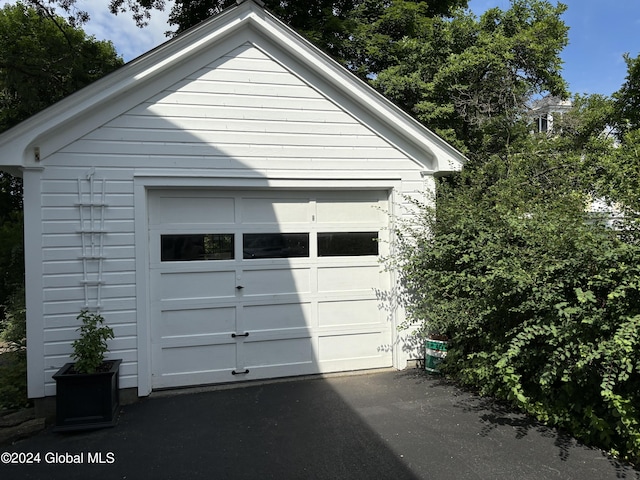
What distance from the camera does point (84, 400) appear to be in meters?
3.80

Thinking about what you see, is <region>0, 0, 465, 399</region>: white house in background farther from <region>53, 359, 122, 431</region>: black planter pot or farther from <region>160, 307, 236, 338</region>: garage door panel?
<region>53, 359, 122, 431</region>: black planter pot

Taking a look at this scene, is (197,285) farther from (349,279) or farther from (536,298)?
(536,298)

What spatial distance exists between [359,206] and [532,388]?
2.68 meters

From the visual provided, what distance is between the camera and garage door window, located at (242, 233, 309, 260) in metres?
4.86

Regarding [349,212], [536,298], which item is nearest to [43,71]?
[349,212]

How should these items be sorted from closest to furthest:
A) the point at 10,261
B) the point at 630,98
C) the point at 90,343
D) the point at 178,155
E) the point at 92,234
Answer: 1. the point at 90,343
2. the point at 92,234
3. the point at 178,155
4. the point at 10,261
5. the point at 630,98

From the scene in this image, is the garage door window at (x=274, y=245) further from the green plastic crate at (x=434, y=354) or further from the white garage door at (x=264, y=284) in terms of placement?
the green plastic crate at (x=434, y=354)

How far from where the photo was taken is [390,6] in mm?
10141

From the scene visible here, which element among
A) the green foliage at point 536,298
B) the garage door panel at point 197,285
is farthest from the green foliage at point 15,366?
the green foliage at point 536,298

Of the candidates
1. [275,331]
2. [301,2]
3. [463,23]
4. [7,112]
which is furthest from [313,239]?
[7,112]

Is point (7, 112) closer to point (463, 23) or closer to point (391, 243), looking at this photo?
point (391, 243)

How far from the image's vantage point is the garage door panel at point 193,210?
459cm

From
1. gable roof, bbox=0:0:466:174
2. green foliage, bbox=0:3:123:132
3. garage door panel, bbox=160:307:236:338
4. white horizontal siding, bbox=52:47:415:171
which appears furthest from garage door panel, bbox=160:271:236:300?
green foliage, bbox=0:3:123:132

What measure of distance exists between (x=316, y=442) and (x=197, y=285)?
217 centimetres
